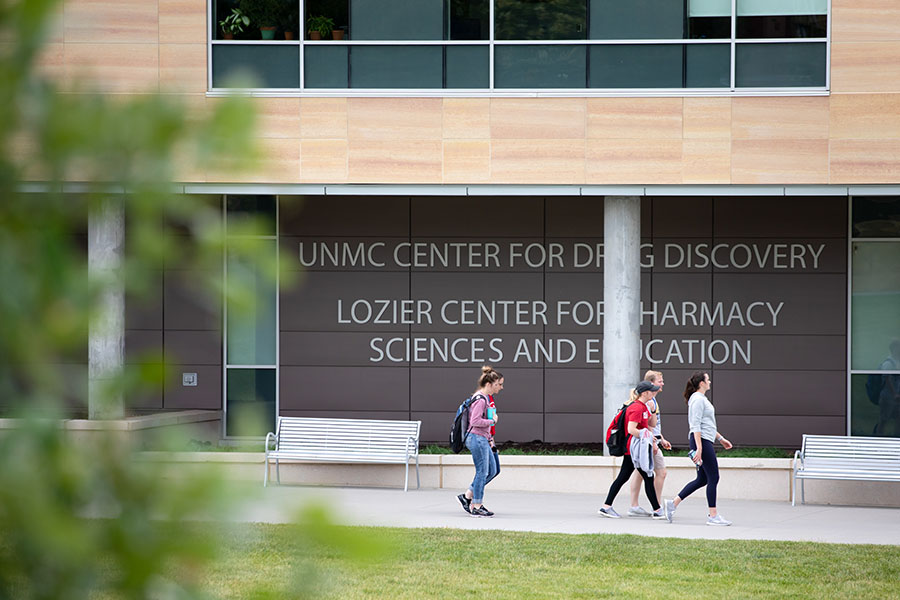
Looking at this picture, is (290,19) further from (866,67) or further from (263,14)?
(866,67)

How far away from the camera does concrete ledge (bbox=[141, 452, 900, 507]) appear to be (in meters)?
15.3

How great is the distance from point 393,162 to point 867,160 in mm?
6530

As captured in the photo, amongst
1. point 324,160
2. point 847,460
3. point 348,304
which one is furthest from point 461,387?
point 847,460

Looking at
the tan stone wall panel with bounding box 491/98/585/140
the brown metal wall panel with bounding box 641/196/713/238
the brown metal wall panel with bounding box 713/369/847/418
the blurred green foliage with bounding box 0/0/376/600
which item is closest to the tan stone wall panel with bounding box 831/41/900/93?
the tan stone wall panel with bounding box 491/98/585/140

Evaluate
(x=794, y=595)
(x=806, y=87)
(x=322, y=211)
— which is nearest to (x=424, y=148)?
(x=322, y=211)

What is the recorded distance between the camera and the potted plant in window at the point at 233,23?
55.7 ft

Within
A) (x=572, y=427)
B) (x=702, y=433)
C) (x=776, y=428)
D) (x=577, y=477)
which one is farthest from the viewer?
(x=572, y=427)

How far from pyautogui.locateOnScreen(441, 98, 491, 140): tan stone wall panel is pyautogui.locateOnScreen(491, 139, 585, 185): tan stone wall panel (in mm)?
267

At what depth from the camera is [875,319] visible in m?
19.3

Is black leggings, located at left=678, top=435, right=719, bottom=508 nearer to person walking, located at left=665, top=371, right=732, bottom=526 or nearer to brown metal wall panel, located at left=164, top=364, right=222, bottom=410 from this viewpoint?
person walking, located at left=665, top=371, right=732, bottom=526

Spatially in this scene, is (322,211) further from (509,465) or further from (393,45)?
(509,465)

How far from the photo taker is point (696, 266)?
19.8 metres

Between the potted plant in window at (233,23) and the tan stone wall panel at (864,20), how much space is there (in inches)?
328

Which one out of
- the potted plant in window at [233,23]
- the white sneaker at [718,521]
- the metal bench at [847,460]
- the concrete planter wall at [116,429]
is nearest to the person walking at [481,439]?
the white sneaker at [718,521]
